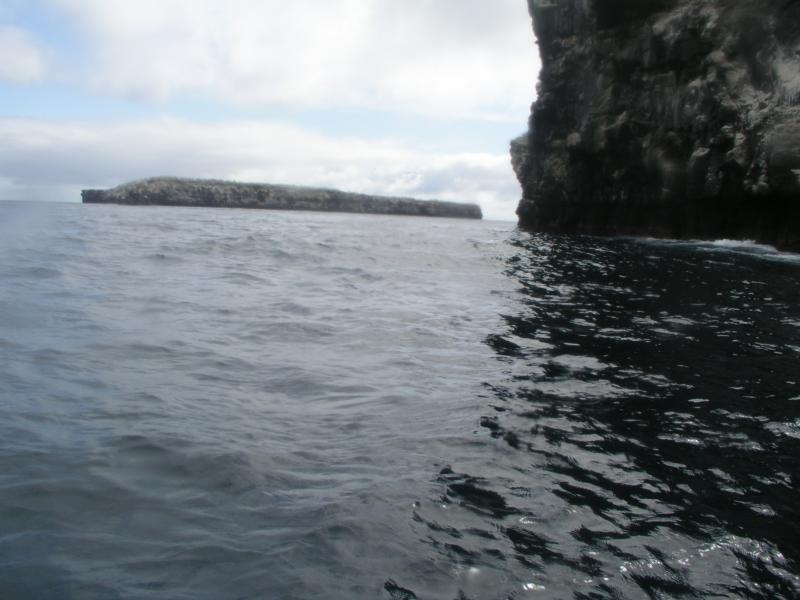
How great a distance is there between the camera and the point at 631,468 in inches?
228

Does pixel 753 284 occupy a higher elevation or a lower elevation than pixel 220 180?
lower

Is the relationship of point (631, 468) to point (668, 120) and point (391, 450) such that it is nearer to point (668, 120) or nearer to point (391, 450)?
point (391, 450)

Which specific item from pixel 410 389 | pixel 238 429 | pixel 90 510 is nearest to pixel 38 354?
pixel 238 429

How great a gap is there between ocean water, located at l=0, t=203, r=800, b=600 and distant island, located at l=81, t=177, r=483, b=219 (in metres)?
120

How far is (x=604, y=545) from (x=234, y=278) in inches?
578

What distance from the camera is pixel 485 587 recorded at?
3941 mm

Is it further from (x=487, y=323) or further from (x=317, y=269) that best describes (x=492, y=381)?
(x=317, y=269)

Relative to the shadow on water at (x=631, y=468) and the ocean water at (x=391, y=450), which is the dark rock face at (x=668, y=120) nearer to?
the ocean water at (x=391, y=450)

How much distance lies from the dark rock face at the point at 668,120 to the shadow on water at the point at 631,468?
18955 mm

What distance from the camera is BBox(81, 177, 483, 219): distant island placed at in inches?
4875

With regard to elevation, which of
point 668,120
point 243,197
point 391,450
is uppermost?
point 668,120

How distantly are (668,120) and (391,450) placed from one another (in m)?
34.3

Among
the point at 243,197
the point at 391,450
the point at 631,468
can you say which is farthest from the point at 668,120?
the point at 243,197

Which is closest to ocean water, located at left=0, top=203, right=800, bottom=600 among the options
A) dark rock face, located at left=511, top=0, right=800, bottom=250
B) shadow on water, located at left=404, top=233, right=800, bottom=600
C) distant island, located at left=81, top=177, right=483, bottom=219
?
shadow on water, located at left=404, top=233, right=800, bottom=600
